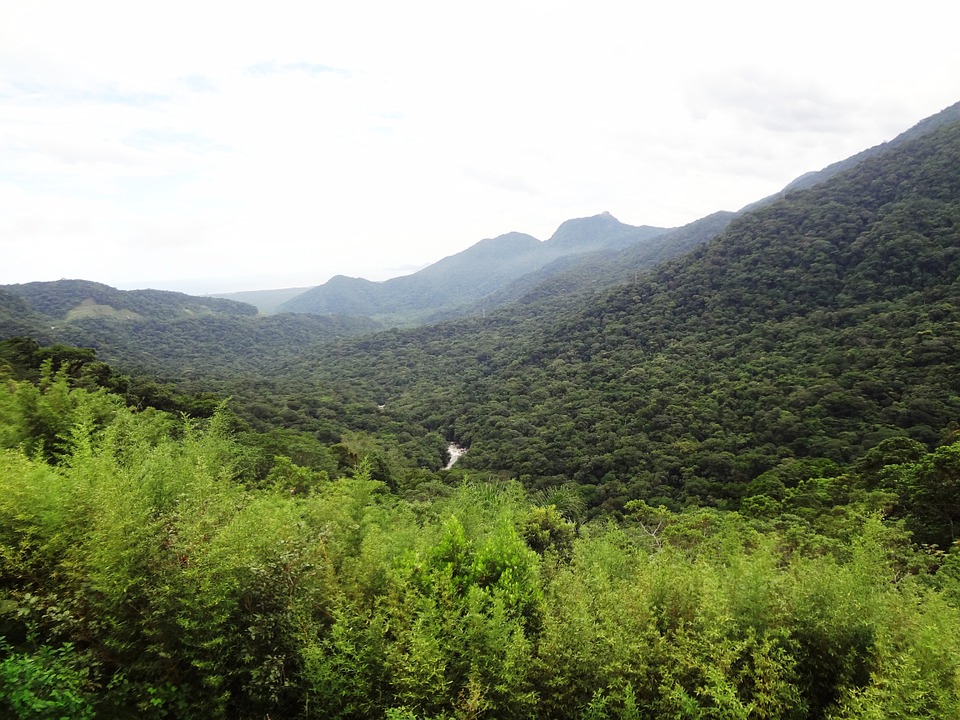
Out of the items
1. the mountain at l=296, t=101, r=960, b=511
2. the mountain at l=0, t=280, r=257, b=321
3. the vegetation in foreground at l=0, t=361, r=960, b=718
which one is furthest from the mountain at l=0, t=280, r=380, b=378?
the vegetation in foreground at l=0, t=361, r=960, b=718

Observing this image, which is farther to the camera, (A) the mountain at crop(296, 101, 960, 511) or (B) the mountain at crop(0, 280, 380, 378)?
(B) the mountain at crop(0, 280, 380, 378)

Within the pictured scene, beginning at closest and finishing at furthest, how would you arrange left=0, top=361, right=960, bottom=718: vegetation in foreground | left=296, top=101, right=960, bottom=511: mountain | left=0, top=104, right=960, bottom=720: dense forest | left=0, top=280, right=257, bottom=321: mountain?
1. left=0, top=361, right=960, bottom=718: vegetation in foreground
2. left=0, top=104, right=960, bottom=720: dense forest
3. left=296, top=101, right=960, bottom=511: mountain
4. left=0, top=280, right=257, bottom=321: mountain

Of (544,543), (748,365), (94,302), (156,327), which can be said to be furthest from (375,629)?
(94,302)

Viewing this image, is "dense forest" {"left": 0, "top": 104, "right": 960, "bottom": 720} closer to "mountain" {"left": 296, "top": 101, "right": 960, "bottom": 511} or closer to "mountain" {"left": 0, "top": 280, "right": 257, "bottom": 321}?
"mountain" {"left": 296, "top": 101, "right": 960, "bottom": 511}

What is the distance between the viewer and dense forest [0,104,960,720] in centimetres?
562

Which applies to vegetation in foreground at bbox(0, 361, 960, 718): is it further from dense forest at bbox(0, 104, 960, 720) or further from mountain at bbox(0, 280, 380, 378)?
→ mountain at bbox(0, 280, 380, 378)

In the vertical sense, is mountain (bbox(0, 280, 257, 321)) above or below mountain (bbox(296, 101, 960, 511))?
above

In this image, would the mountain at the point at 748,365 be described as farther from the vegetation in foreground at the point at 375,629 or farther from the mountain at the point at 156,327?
the mountain at the point at 156,327

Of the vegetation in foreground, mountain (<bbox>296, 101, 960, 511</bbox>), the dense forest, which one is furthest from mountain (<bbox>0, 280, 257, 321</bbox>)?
the vegetation in foreground

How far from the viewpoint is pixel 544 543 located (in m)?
17.3

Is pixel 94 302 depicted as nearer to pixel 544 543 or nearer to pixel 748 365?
pixel 544 543

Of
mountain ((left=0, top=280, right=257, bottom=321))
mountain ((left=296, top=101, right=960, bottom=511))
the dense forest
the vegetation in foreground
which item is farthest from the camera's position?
mountain ((left=0, top=280, right=257, bottom=321))

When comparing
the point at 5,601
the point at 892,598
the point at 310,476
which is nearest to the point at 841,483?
the point at 892,598

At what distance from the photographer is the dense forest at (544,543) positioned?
5621 mm
